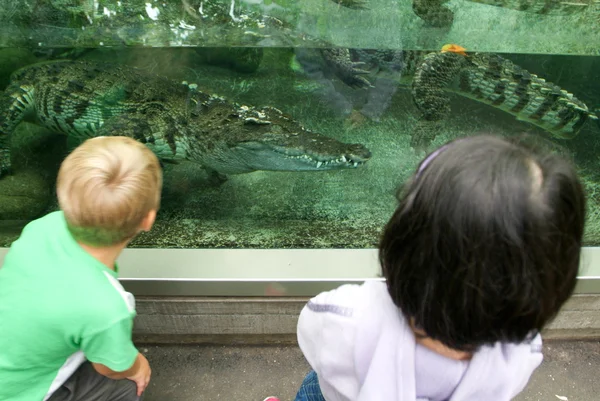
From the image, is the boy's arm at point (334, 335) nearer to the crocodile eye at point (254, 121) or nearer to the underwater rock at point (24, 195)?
the crocodile eye at point (254, 121)

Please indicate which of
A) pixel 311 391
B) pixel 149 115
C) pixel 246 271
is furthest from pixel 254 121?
pixel 311 391

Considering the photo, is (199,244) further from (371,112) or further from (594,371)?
(594,371)

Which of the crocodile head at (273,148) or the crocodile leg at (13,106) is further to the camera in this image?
the crocodile leg at (13,106)

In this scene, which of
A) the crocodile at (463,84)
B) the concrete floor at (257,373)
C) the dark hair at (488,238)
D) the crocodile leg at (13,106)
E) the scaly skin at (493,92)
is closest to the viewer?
the dark hair at (488,238)

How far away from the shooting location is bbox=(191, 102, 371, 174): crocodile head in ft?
6.92

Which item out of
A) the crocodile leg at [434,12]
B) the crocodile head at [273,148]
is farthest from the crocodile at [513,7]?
the crocodile head at [273,148]

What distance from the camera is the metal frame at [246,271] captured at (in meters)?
1.56

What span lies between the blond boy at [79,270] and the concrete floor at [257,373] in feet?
2.80

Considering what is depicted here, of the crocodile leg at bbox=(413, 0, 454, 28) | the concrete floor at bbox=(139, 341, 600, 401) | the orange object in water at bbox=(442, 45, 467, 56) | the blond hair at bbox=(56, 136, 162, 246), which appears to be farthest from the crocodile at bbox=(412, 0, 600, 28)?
the blond hair at bbox=(56, 136, 162, 246)

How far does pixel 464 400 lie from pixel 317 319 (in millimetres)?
288

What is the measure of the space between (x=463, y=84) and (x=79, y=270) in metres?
2.72

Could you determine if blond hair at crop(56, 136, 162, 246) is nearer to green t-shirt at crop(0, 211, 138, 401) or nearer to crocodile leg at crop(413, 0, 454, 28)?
green t-shirt at crop(0, 211, 138, 401)

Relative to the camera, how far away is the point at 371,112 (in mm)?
2609

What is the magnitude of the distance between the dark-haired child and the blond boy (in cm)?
44
